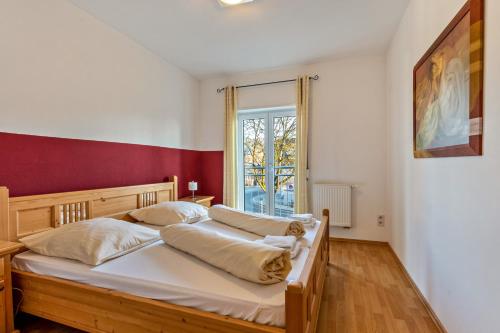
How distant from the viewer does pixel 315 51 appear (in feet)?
11.5

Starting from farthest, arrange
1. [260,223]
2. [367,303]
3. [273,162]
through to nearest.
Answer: [273,162] → [260,223] → [367,303]

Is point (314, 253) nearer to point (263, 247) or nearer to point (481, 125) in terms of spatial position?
point (263, 247)

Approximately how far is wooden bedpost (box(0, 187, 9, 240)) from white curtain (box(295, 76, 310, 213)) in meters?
3.23

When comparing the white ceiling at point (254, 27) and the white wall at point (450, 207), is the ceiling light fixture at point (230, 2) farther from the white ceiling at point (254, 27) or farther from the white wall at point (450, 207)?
the white wall at point (450, 207)

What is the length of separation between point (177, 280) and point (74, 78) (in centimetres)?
222

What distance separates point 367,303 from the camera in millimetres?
2123

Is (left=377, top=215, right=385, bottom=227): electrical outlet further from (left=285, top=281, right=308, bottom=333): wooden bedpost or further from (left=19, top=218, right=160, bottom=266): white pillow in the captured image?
(left=19, top=218, right=160, bottom=266): white pillow

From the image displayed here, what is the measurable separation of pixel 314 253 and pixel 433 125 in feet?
4.39

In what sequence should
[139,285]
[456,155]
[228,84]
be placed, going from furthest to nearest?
[228,84]
[456,155]
[139,285]

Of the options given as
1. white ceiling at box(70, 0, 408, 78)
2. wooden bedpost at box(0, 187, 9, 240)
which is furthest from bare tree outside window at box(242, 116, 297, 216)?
wooden bedpost at box(0, 187, 9, 240)

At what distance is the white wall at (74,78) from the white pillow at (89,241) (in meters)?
0.91

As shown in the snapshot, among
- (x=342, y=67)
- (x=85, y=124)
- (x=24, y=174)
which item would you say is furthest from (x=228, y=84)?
(x=24, y=174)

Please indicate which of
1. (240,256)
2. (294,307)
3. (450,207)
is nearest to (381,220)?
(450,207)

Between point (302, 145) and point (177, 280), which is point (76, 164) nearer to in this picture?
point (177, 280)
